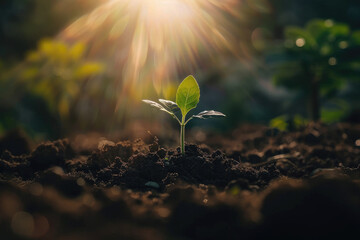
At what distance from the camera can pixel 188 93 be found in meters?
1.67

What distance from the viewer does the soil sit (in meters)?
0.86

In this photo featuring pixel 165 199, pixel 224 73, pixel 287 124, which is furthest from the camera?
pixel 224 73

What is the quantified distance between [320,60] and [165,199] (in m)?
3.28

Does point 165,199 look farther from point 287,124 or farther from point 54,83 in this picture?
point 54,83

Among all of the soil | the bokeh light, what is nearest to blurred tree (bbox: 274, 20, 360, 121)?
the bokeh light

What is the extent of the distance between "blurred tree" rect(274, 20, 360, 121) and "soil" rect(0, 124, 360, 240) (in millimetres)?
2356

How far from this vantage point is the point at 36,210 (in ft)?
2.92

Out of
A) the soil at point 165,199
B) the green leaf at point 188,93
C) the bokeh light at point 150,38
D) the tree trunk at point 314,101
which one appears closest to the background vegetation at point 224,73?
the tree trunk at point 314,101

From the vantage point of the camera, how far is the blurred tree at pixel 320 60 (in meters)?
3.81

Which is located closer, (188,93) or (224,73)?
(188,93)

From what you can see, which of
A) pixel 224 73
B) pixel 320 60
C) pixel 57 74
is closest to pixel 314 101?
pixel 320 60

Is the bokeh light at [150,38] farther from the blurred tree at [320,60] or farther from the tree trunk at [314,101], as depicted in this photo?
the tree trunk at [314,101]

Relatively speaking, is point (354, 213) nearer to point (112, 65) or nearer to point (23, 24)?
point (112, 65)

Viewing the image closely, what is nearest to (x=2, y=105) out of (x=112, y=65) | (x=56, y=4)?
(x=112, y=65)
